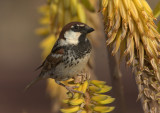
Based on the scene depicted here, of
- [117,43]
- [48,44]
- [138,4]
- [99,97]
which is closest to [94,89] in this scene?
[99,97]

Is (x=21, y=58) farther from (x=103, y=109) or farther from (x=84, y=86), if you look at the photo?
(x=103, y=109)

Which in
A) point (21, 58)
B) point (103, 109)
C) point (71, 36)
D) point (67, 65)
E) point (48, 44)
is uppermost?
point (21, 58)

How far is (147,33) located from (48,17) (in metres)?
0.91

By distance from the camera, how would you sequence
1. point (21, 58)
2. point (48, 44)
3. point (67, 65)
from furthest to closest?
point (21, 58) < point (67, 65) < point (48, 44)

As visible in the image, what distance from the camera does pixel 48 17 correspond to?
2436mm

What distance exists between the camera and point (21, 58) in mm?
11266

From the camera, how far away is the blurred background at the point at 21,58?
8.19 metres

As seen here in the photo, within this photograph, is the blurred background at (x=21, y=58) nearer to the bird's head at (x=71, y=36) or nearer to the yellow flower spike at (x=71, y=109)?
the bird's head at (x=71, y=36)

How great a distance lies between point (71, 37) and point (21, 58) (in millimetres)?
8285

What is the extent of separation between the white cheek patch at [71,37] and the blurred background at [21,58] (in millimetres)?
4850

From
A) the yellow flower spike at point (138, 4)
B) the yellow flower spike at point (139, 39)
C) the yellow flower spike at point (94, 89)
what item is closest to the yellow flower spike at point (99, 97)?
the yellow flower spike at point (94, 89)

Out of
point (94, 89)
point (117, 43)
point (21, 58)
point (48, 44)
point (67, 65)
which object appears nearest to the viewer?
point (117, 43)

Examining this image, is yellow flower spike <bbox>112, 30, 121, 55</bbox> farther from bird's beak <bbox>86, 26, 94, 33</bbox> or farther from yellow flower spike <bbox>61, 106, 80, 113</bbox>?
bird's beak <bbox>86, 26, 94, 33</bbox>

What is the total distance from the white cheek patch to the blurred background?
191 inches
